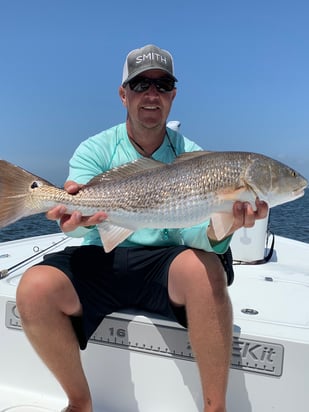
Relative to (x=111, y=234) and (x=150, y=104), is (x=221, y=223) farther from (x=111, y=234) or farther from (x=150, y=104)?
(x=150, y=104)

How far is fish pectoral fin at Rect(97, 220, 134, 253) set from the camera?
2.48 m

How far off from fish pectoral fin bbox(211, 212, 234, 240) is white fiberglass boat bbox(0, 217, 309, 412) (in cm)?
65

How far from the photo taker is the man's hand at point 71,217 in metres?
2.42

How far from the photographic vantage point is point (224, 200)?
2.32 m

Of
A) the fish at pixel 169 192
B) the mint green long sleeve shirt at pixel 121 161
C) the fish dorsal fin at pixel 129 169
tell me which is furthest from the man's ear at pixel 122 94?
the fish at pixel 169 192

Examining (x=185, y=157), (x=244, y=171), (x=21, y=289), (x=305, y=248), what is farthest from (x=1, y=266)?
(x=305, y=248)

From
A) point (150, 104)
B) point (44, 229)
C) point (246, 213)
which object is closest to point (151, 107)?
point (150, 104)

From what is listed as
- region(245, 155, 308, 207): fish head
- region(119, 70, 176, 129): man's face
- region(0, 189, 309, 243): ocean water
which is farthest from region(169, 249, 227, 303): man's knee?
region(0, 189, 309, 243): ocean water

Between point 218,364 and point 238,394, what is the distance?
1.36ft

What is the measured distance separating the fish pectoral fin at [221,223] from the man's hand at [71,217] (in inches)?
Answer: 25.1

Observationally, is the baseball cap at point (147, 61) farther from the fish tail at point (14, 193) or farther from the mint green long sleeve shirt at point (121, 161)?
the fish tail at point (14, 193)

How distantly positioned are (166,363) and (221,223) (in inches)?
38.6

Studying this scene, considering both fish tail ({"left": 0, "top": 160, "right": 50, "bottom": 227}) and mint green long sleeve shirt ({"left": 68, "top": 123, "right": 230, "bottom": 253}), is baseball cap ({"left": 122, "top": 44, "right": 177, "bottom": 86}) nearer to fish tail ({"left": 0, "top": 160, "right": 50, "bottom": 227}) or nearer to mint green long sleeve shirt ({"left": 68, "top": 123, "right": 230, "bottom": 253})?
mint green long sleeve shirt ({"left": 68, "top": 123, "right": 230, "bottom": 253})

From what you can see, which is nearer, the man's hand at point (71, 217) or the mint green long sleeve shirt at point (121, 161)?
the man's hand at point (71, 217)
